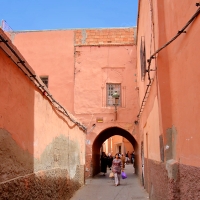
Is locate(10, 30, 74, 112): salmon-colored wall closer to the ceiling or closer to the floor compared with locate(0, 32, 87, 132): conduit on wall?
closer to the ceiling

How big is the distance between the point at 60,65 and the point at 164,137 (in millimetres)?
11692

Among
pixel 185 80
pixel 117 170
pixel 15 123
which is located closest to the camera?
pixel 185 80

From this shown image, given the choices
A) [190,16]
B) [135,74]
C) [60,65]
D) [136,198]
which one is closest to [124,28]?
[135,74]

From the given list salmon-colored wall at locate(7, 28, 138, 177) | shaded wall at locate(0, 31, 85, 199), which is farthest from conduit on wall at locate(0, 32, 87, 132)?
salmon-colored wall at locate(7, 28, 138, 177)

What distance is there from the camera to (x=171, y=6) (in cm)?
511

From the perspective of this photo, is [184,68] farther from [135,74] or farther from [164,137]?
[135,74]

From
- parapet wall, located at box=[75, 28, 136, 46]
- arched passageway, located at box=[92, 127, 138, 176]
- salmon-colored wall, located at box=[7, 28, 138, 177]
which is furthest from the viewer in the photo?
parapet wall, located at box=[75, 28, 136, 46]

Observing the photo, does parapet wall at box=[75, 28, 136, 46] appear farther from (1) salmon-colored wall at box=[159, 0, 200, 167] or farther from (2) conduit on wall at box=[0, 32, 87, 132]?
(1) salmon-colored wall at box=[159, 0, 200, 167]

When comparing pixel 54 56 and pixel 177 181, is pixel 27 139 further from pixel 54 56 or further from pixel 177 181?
pixel 54 56

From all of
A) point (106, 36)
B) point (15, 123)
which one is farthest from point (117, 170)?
point (15, 123)

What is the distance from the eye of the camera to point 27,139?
519cm

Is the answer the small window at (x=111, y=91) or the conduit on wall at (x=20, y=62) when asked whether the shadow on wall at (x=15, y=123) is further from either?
the small window at (x=111, y=91)

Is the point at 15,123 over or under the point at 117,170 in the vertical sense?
over

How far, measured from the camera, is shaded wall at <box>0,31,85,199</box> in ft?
13.7
